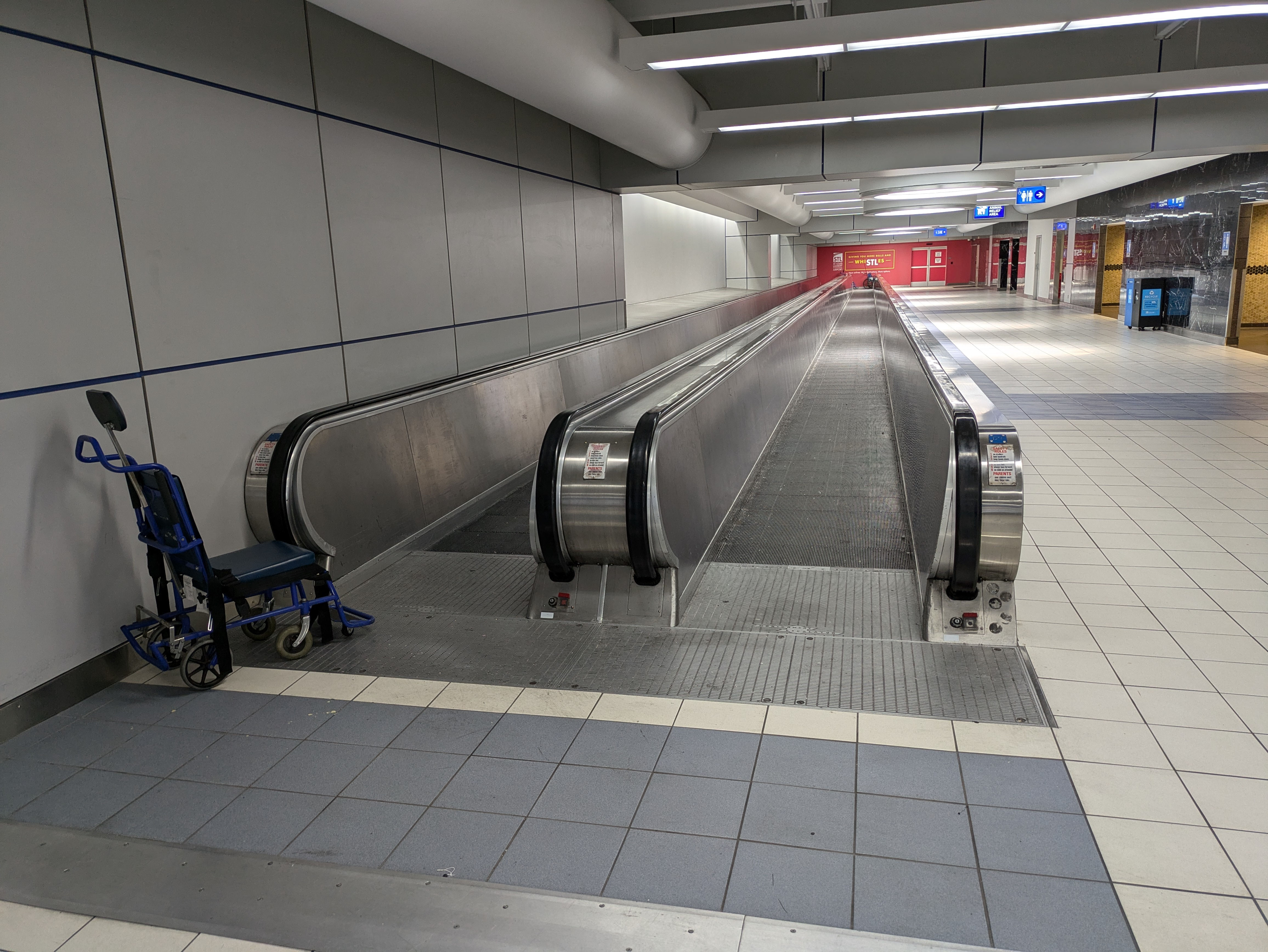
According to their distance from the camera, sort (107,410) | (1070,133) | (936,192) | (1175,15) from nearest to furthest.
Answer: (107,410)
(1175,15)
(1070,133)
(936,192)

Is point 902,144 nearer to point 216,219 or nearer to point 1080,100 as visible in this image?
point 1080,100

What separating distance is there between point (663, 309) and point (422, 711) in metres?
16.0

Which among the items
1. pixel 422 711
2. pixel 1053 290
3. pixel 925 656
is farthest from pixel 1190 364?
pixel 1053 290

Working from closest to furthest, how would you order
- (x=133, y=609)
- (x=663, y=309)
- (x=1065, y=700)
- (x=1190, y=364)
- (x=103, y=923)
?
(x=103, y=923)
(x=1065, y=700)
(x=133, y=609)
(x=1190, y=364)
(x=663, y=309)

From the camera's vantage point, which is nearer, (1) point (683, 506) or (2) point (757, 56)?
(1) point (683, 506)

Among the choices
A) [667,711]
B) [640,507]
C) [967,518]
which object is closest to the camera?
[667,711]

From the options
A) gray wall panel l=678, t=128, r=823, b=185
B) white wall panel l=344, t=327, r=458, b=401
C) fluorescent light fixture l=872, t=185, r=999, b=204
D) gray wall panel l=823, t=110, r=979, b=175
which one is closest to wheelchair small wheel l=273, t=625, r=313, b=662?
white wall panel l=344, t=327, r=458, b=401

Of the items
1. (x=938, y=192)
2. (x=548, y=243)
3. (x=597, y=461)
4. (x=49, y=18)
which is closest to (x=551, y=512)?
(x=597, y=461)

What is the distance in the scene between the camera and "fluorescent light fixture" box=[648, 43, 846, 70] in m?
5.87

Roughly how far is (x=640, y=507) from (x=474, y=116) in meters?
5.20

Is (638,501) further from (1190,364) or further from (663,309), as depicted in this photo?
(663,309)

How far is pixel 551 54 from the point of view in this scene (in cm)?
579

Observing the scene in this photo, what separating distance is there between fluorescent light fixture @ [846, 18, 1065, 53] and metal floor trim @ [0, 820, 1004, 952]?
5.46m

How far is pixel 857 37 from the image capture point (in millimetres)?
5668
